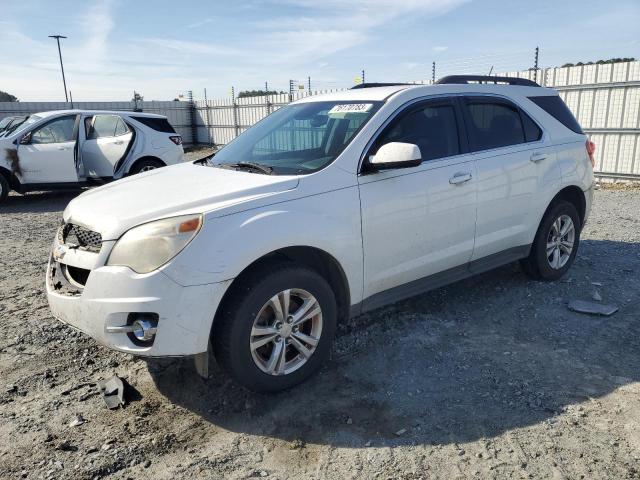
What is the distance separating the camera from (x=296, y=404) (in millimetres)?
3176

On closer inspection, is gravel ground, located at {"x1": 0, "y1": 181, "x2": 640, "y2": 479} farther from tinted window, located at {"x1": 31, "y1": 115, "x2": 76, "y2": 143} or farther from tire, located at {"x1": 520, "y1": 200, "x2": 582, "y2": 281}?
tinted window, located at {"x1": 31, "y1": 115, "x2": 76, "y2": 143}

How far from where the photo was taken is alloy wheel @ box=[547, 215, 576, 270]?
502 cm

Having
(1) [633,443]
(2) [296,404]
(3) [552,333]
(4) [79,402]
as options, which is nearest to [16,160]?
(4) [79,402]

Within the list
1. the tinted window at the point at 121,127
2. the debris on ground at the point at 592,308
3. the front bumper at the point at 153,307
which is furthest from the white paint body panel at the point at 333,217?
the tinted window at the point at 121,127

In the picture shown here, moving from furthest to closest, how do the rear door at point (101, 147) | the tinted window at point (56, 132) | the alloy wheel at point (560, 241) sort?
the rear door at point (101, 147)
the tinted window at point (56, 132)
the alloy wheel at point (560, 241)

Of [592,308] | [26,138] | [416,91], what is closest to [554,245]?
[592,308]

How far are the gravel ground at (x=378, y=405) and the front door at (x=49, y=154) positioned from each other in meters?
6.07

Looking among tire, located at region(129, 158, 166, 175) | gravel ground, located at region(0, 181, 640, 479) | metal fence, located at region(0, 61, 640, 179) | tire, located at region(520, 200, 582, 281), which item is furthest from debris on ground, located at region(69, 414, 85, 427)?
metal fence, located at region(0, 61, 640, 179)

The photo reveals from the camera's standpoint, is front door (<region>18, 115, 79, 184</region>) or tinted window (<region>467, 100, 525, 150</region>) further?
front door (<region>18, 115, 79, 184</region>)

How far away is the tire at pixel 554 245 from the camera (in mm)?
4891

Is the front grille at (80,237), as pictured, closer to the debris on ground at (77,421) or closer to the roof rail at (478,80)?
the debris on ground at (77,421)

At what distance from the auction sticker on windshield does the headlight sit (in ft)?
5.24

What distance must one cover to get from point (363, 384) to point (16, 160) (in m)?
9.13

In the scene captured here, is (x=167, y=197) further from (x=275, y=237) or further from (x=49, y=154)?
(x=49, y=154)
